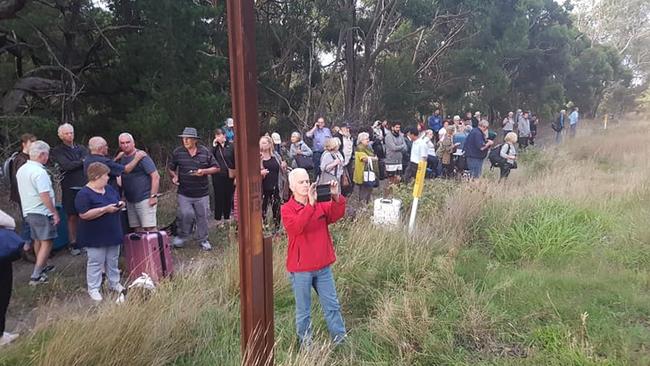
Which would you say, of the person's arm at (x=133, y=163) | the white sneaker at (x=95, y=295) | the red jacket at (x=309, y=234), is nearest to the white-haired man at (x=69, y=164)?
the person's arm at (x=133, y=163)

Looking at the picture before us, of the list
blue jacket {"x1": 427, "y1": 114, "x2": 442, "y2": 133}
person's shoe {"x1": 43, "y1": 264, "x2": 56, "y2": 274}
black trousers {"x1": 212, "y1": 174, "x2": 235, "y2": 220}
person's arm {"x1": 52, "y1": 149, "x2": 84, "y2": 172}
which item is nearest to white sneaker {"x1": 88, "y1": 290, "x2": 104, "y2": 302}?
person's shoe {"x1": 43, "y1": 264, "x2": 56, "y2": 274}

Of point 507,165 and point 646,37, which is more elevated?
point 646,37

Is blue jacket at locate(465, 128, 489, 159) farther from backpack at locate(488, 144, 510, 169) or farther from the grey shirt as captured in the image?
the grey shirt

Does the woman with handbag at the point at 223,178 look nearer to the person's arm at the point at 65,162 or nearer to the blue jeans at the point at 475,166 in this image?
the person's arm at the point at 65,162

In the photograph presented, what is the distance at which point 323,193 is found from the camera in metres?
3.51

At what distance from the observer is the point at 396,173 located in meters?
10.1

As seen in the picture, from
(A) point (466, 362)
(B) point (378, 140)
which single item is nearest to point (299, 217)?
(A) point (466, 362)

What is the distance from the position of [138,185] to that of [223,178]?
1.73 meters

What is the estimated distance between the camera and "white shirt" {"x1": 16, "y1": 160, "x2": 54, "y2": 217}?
4.93 meters

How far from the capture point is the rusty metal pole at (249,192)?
2.29m

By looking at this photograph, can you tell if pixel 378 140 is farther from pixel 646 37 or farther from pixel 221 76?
pixel 646 37

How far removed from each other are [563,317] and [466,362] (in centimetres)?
123

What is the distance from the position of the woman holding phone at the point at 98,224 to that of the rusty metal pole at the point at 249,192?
2713 mm

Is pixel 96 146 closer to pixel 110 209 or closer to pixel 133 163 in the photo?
pixel 133 163
